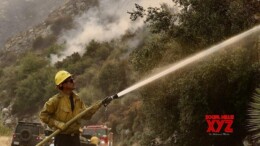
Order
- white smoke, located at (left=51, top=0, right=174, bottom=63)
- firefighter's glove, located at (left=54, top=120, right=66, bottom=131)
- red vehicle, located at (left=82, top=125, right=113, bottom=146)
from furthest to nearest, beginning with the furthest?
white smoke, located at (left=51, top=0, right=174, bottom=63) → red vehicle, located at (left=82, top=125, right=113, bottom=146) → firefighter's glove, located at (left=54, top=120, right=66, bottom=131)

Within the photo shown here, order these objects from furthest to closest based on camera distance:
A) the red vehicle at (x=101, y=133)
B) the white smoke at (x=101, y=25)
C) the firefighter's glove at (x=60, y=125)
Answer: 1. the white smoke at (x=101, y=25)
2. the red vehicle at (x=101, y=133)
3. the firefighter's glove at (x=60, y=125)

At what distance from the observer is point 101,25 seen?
78188 millimetres

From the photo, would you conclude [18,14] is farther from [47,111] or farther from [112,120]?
[47,111]

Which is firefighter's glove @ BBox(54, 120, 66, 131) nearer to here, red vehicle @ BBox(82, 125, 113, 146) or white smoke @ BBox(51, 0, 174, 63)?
red vehicle @ BBox(82, 125, 113, 146)

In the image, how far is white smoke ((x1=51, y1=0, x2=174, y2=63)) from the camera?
227ft

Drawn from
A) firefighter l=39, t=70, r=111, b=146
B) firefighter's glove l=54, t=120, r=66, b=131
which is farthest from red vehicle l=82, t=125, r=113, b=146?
firefighter's glove l=54, t=120, r=66, b=131

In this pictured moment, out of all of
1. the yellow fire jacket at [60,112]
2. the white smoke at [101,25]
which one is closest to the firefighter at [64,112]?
the yellow fire jacket at [60,112]

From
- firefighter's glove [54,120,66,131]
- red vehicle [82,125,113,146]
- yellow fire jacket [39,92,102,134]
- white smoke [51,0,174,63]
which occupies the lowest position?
firefighter's glove [54,120,66,131]

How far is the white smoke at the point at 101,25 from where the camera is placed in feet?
227

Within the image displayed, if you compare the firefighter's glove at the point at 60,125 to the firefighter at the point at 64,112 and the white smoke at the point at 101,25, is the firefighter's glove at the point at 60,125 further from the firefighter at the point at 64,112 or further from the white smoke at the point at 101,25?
the white smoke at the point at 101,25

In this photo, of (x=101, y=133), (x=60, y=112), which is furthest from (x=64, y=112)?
(x=101, y=133)

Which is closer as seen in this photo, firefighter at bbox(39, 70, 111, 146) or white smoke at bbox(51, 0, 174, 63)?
firefighter at bbox(39, 70, 111, 146)

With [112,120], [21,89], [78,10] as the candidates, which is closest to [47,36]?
[78,10]

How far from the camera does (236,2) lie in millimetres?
17109
